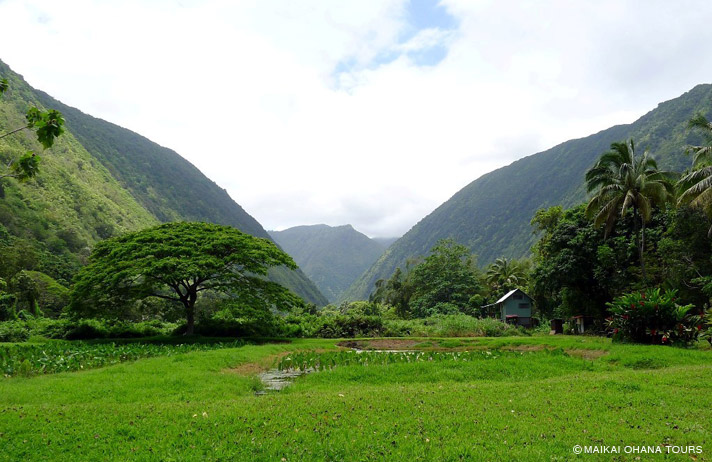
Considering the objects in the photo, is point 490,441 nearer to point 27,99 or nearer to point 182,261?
point 182,261

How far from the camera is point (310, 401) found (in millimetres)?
8492

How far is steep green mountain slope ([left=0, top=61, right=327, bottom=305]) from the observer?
7356cm

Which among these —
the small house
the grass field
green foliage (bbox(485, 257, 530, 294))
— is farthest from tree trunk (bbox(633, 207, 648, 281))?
green foliage (bbox(485, 257, 530, 294))

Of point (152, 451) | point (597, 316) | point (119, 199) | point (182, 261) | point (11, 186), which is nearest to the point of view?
point (152, 451)

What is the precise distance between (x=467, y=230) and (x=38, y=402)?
196 m

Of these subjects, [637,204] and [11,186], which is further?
[11,186]

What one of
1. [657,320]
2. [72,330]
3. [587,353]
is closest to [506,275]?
[657,320]

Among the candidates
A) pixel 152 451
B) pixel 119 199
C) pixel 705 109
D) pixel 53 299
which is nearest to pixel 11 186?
pixel 119 199

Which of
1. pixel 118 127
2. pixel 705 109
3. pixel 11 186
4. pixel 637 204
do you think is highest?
pixel 118 127

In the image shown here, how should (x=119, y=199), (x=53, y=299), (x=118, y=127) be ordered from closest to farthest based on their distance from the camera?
(x=53, y=299) → (x=119, y=199) → (x=118, y=127)

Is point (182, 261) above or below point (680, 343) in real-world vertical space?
above

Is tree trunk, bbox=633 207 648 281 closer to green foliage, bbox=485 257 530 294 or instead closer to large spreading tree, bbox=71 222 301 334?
large spreading tree, bbox=71 222 301 334

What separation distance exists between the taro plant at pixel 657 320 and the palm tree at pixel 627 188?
448 inches

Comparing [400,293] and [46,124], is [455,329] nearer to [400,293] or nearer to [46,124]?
[46,124]
